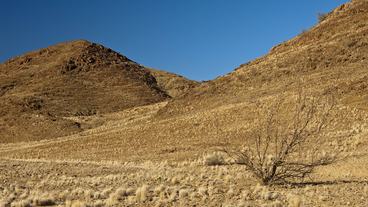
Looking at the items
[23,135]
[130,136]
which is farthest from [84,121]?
[130,136]

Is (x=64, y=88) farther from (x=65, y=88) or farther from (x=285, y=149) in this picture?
(x=285, y=149)

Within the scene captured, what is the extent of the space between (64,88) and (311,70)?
55.3m

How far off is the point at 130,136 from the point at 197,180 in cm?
1862

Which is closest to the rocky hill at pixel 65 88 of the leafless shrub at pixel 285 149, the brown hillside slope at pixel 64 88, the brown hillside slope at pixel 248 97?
the brown hillside slope at pixel 64 88

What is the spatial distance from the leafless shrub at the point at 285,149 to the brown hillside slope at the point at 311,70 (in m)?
3.63

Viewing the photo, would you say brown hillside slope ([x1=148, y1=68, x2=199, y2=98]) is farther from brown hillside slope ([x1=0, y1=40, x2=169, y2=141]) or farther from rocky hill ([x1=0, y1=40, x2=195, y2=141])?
brown hillside slope ([x1=0, y1=40, x2=169, y2=141])

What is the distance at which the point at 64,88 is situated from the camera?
66.8 m

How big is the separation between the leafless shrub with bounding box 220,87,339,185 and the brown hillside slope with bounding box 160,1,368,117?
3.63 meters

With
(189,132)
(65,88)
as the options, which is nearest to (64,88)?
(65,88)

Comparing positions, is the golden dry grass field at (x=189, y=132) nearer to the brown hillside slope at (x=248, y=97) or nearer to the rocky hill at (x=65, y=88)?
the brown hillside slope at (x=248, y=97)

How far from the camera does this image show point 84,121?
48.8 m

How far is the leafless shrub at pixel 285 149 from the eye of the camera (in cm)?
809

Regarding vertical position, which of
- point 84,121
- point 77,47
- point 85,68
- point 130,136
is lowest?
point 130,136

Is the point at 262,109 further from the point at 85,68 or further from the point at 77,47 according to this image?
the point at 77,47
